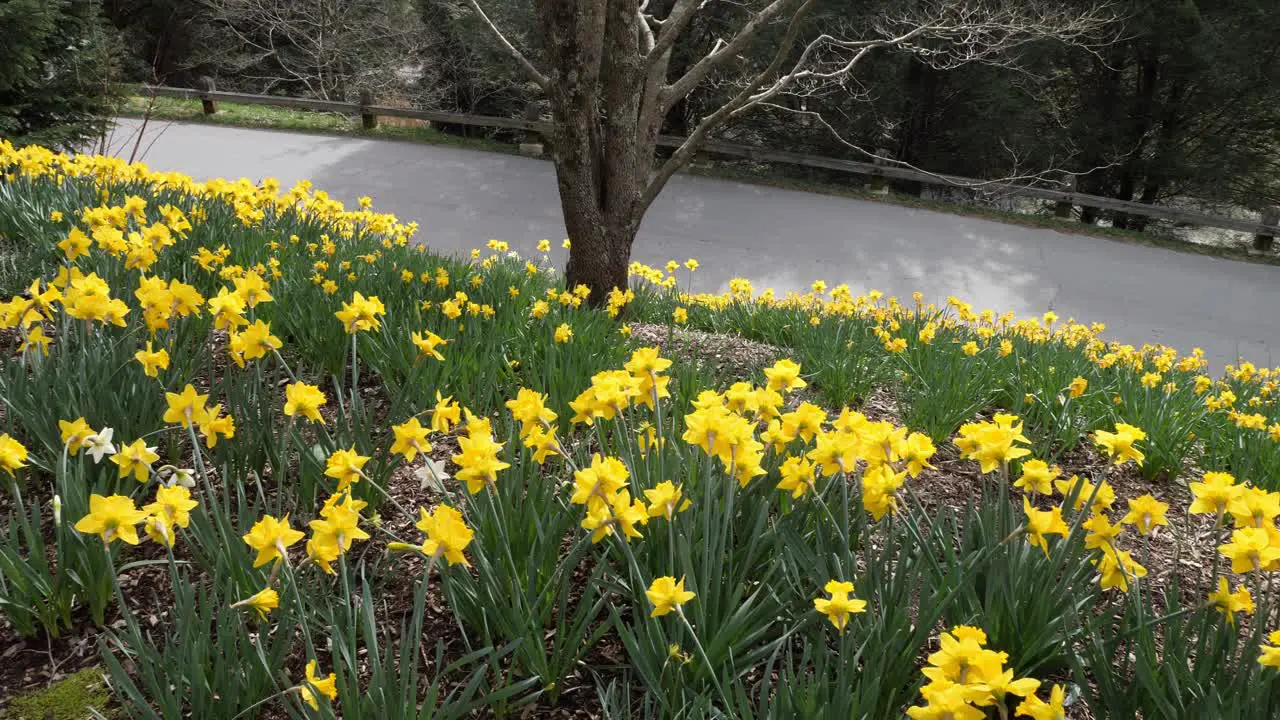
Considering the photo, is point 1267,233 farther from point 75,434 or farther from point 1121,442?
point 75,434

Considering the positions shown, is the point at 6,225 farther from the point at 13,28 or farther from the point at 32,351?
the point at 13,28

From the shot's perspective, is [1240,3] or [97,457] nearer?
[97,457]

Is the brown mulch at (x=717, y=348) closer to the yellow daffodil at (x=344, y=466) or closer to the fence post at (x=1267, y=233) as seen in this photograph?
the yellow daffodil at (x=344, y=466)

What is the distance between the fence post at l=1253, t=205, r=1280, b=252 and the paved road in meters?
1.25

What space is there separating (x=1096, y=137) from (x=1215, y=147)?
5.42 ft

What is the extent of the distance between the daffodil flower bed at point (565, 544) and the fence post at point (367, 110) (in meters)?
14.5

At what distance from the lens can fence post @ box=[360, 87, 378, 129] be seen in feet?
53.1

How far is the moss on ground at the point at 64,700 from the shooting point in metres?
1.48

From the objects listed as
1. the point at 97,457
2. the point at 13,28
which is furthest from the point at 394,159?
the point at 97,457

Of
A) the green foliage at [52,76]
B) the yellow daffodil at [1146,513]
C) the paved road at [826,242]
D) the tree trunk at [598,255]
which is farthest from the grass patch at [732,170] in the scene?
the yellow daffodil at [1146,513]

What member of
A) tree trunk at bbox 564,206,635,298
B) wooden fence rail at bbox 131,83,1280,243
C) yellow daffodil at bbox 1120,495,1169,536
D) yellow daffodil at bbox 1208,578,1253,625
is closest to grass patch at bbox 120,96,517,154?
wooden fence rail at bbox 131,83,1280,243

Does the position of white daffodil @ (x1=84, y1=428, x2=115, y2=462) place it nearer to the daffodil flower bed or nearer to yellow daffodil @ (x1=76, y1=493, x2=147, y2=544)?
the daffodil flower bed

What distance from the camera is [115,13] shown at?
20.9 meters

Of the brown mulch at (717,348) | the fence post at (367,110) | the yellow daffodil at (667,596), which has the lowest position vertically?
the brown mulch at (717,348)
